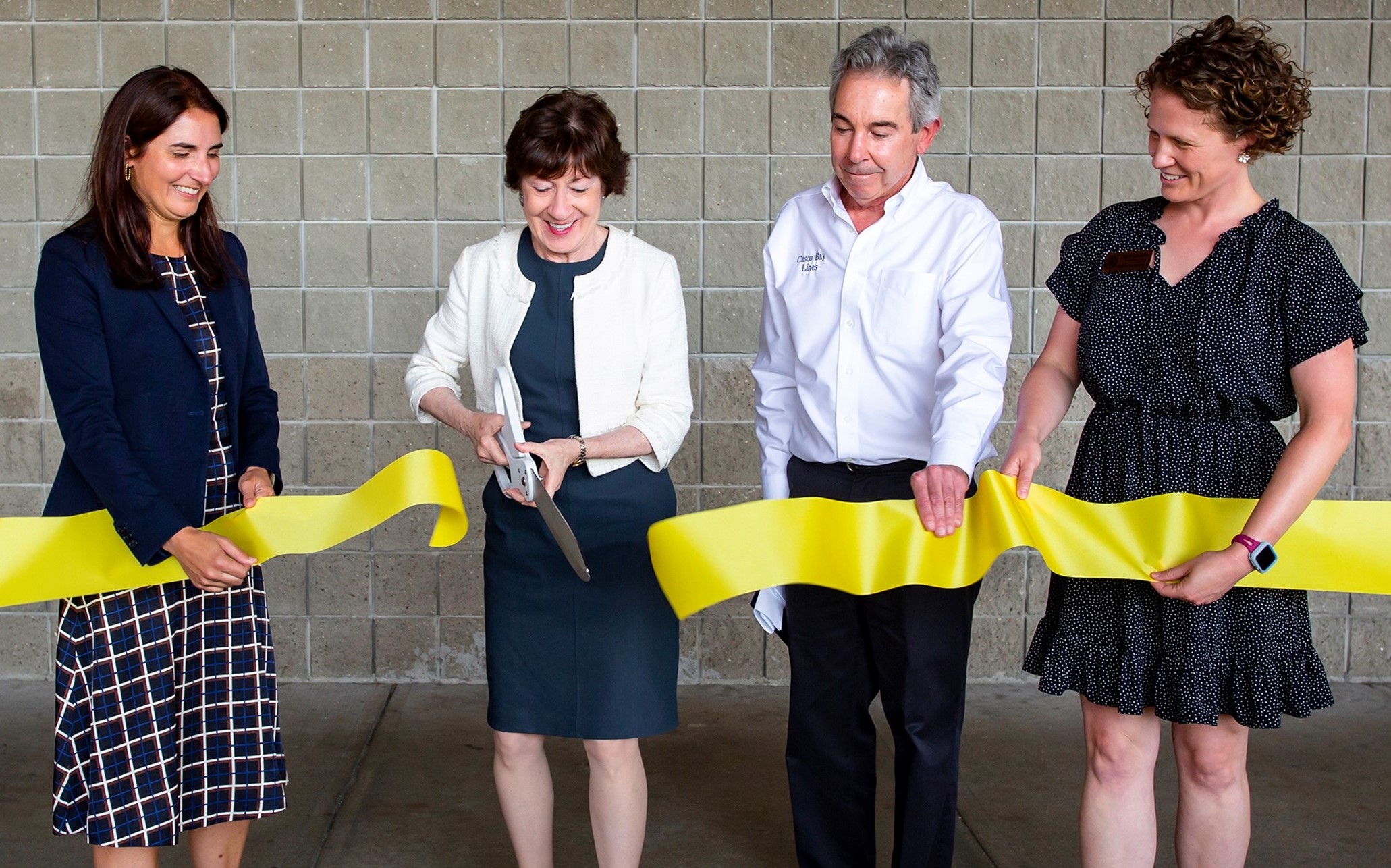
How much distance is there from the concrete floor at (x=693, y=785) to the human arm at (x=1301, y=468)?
47.2 inches

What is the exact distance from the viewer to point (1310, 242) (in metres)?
2.04

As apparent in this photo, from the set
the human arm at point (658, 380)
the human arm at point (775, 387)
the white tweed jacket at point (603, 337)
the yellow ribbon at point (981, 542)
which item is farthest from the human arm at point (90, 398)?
the human arm at point (775, 387)

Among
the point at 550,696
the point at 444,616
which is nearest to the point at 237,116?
the point at 444,616

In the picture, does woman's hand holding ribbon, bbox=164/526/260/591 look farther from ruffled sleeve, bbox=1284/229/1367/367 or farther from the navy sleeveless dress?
ruffled sleeve, bbox=1284/229/1367/367

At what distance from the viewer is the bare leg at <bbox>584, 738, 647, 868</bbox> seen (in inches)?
96.0

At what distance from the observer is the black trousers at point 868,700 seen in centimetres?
236

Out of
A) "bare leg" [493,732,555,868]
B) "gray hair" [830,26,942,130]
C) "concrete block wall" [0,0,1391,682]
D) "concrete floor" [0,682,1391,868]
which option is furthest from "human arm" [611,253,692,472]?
"concrete block wall" [0,0,1391,682]

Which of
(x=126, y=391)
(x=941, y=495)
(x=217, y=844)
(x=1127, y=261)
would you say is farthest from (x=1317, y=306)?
(x=217, y=844)

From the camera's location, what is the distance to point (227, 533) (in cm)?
225

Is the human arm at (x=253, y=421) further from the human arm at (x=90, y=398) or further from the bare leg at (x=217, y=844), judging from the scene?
the bare leg at (x=217, y=844)

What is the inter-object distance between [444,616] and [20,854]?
1513mm

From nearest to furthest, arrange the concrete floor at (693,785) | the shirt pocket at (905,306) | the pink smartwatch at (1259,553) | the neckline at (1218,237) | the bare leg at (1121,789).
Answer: the pink smartwatch at (1259,553)
the neckline at (1218,237)
the bare leg at (1121,789)
the shirt pocket at (905,306)
the concrete floor at (693,785)

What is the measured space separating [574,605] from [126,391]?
901 mm

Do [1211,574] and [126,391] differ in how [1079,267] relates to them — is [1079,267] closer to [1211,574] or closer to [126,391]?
[1211,574]
